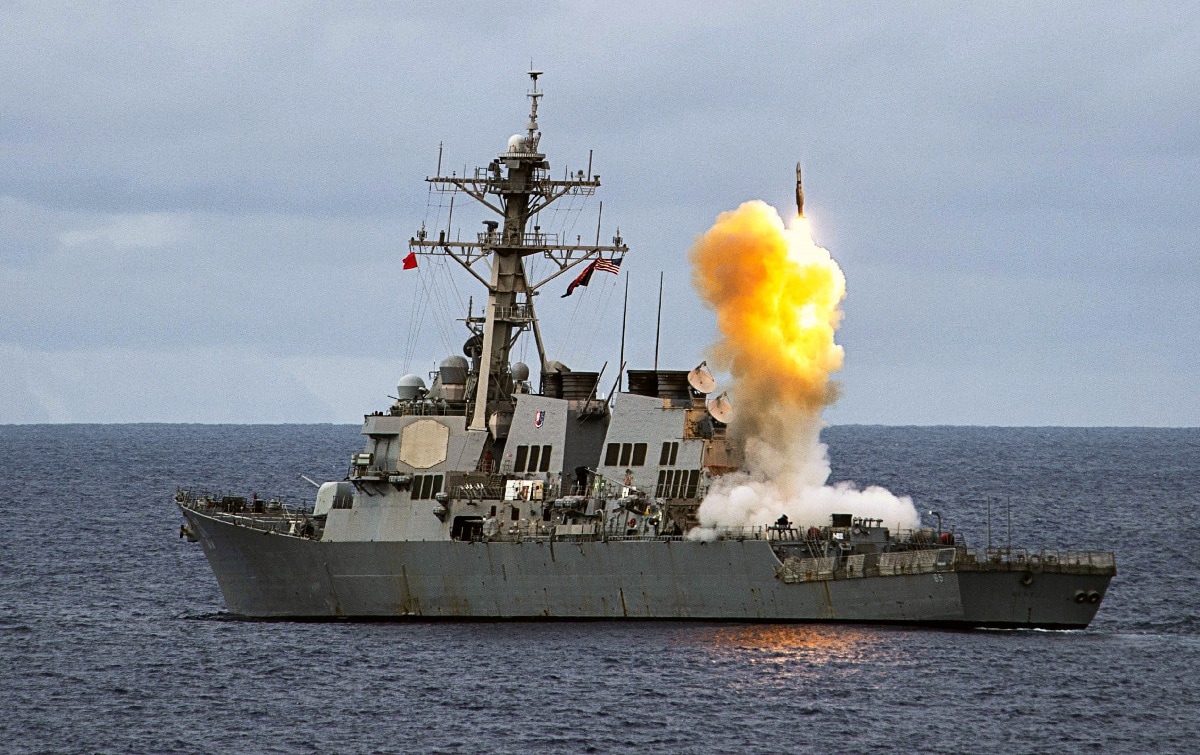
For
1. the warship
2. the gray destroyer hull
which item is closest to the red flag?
the warship

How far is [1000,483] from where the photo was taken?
342ft

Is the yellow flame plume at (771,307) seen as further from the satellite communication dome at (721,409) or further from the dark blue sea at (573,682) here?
the dark blue sea at (573,682)

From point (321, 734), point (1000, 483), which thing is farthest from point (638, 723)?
point (1000, 483)

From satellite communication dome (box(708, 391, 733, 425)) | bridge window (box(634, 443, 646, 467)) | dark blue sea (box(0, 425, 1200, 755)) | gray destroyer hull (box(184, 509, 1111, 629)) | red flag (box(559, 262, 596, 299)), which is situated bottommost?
dark blue sea (box(0, 425, 1200, 755))

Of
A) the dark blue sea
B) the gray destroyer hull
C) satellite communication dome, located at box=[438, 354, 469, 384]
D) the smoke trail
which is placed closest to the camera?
the dark blue sea

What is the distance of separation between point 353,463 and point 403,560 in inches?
129

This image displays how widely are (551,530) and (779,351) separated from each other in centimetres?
683

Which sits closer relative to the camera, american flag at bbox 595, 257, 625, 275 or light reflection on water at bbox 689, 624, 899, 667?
light reflection on water at bbox 689, 624, 899, 667

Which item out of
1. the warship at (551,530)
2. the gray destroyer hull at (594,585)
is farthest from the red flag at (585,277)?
the gray destroyer hull at (594,585)

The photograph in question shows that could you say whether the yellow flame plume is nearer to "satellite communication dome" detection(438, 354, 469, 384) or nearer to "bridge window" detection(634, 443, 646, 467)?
"bridge window" detection(634, 443, 646, 467)

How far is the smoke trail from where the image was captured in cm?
4159

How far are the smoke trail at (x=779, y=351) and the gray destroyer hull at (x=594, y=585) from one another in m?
2.34

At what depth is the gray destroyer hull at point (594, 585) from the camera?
38281 millimetres

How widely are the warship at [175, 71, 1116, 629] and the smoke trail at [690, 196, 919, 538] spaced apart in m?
0.66
